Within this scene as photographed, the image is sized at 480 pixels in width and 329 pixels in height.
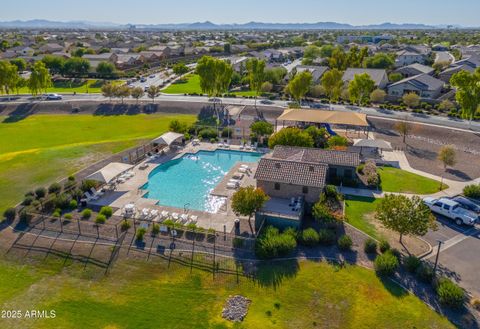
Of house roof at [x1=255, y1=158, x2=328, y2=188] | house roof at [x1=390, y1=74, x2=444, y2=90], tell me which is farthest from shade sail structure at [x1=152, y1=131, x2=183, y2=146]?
house roof at [x1=390, y1=74, x2=444, y2=90]

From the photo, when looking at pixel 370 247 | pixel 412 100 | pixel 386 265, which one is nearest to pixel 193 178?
pixel 370 247

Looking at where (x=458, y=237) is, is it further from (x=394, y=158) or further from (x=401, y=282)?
(x=394, y=158)

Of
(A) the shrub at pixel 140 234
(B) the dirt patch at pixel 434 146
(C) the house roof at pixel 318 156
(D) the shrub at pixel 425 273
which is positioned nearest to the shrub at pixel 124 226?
(A) the shrub at pixel 140 234

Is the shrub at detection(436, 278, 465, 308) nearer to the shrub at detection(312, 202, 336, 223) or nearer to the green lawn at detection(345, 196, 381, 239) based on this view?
the green lawn at detection(345, 196, 381, 239)

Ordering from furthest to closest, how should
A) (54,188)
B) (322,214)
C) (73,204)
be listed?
(54,188)
(73,204)
(322,214)

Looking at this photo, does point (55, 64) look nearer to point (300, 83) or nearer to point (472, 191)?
point (300, 83)

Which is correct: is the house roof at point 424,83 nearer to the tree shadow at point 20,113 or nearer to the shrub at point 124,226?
the shrub at point 124,226
